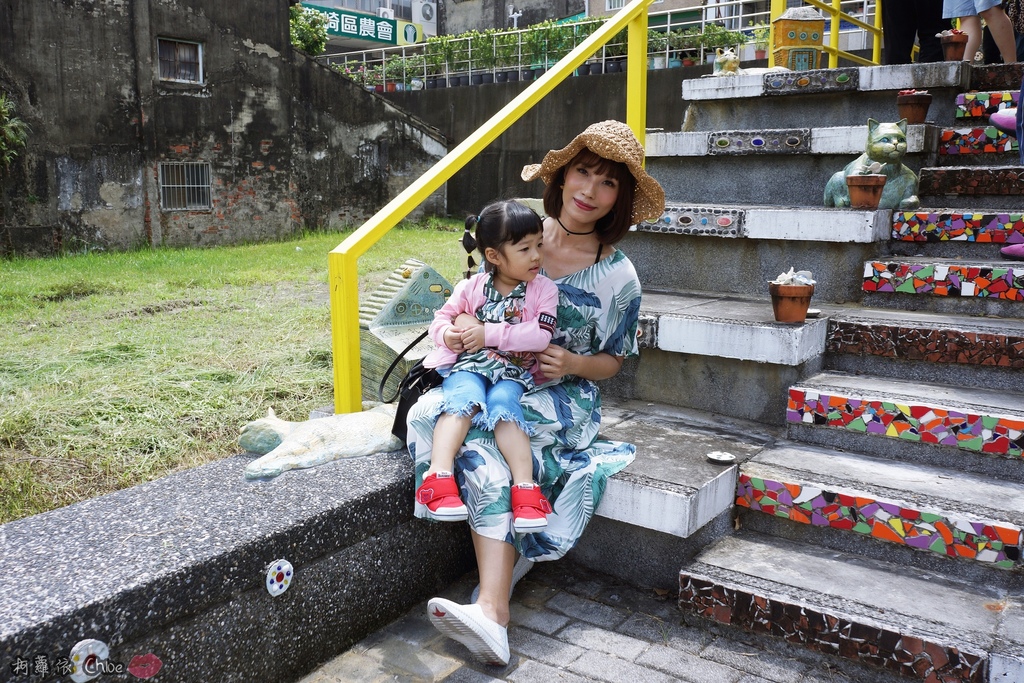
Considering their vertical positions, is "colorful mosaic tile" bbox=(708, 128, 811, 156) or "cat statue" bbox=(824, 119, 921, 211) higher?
"colorful mosaic tile" bbox=(708, 128, 811, 156)

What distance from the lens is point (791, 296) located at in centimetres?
302

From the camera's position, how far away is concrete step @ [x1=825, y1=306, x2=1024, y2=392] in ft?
9.64

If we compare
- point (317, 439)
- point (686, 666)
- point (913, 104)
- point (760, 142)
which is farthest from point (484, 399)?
point (913, 104)

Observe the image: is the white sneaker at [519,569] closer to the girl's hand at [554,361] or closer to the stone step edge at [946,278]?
the girl's hand at [554,361]

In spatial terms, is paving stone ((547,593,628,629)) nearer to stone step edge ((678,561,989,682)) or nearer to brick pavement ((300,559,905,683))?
brick pavement ((300,559,905,683))

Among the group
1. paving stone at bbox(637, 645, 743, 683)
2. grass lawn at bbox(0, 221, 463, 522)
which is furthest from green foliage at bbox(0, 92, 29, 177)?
paving stone at bbox(637, 645, 743, 683)

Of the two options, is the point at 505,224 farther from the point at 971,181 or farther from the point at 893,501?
the point at 971,181

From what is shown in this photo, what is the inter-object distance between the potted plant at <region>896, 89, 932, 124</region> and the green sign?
1090 inches

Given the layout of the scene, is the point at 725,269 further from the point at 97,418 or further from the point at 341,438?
the point at 97,418

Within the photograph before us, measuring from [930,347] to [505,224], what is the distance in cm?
168

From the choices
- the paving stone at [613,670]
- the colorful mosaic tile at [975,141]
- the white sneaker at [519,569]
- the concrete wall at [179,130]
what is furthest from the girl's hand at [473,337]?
the concrete wall at [179,130]

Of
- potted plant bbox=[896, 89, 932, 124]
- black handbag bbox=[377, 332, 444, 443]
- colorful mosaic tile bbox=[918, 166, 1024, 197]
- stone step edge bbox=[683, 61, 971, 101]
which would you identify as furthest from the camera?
stone step edge bbox=[683, 61, 971, 101]

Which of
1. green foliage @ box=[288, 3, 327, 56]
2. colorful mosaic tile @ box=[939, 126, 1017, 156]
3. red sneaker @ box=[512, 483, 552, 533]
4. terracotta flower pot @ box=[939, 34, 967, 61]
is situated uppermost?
green foliage @ box=[288, 3, 327, 56]

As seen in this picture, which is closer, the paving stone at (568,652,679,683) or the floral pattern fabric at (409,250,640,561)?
the paving stone at (568,652,679,683)
